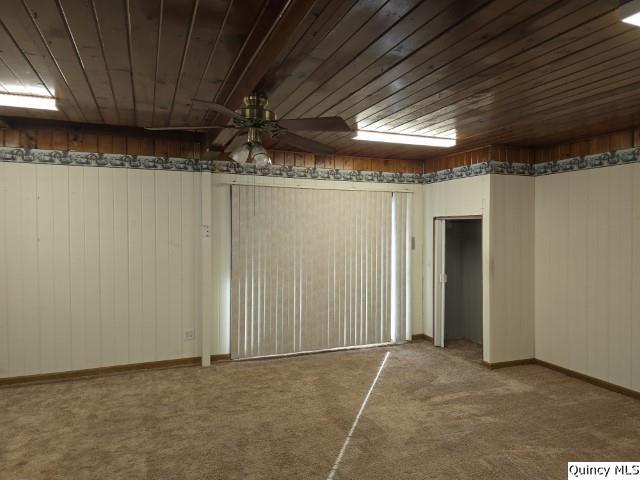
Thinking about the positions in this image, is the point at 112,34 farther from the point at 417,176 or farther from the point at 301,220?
the point at 417,176

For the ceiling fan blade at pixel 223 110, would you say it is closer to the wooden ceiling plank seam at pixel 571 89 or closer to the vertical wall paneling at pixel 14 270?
the wooden ceiling plank seam at pixel 571 89

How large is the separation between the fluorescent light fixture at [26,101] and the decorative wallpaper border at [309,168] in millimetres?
918

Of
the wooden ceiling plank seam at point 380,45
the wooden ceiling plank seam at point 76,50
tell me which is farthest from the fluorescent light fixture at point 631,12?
the wooden ceiling plank seam at point 76,50

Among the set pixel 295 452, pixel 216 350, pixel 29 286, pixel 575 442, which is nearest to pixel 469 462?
pixel 575 442

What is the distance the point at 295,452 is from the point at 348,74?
2.52 meters

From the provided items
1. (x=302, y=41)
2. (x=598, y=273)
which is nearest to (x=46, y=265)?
(x=302, y=41)

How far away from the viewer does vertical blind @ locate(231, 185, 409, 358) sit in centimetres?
500

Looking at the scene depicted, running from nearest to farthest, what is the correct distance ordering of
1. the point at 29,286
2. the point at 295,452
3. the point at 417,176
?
1. the point at 295,452
2. the point at 29,286
3. the point at 417,176

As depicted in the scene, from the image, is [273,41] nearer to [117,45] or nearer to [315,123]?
[315,123]

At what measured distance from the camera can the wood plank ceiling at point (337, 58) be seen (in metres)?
1.95

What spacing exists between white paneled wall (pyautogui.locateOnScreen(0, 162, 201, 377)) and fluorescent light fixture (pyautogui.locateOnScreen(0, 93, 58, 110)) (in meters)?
0.99

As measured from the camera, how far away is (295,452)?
2.91m

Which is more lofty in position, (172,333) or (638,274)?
(638,274)

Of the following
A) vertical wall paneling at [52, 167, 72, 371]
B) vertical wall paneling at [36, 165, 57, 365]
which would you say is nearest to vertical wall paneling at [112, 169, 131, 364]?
vertical wall paneling at [52, 167, 72, 371]
